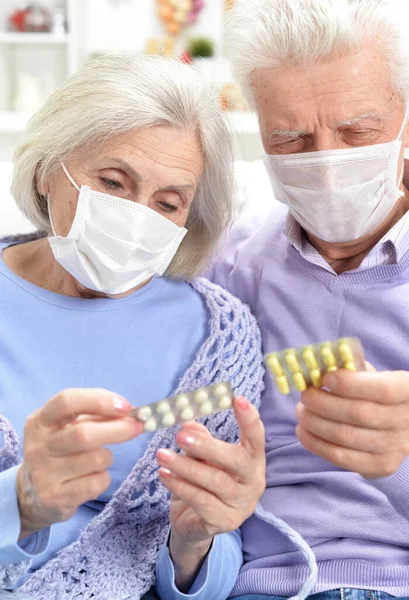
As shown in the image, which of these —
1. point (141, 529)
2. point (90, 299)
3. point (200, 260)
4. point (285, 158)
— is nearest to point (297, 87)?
point (285, 158)

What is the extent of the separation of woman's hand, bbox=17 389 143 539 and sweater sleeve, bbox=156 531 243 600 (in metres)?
0.32

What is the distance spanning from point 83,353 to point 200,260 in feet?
1.08

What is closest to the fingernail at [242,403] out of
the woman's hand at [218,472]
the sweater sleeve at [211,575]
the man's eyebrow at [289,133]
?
the woman's hand at [218,472]

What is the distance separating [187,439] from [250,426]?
8cm

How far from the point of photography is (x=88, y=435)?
0.93m

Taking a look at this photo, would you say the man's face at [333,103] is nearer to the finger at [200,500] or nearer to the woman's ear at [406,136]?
the woman's ear at [406,136]

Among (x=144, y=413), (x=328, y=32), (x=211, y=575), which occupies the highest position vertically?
(x=328, y=32)

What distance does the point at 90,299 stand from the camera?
150cm

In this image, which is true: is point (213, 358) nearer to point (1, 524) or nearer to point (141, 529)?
point (141, 529)

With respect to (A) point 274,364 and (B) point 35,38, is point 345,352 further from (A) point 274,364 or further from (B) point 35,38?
(B) point 35,38

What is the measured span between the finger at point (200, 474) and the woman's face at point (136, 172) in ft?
1.75

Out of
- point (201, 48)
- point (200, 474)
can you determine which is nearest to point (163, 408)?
point (200, 474)

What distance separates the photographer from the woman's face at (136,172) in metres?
1.40

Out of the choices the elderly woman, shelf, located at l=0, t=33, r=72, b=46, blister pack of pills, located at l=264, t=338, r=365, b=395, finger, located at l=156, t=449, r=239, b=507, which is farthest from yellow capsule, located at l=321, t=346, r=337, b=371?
shelf, located at l=0, t=33, r=72, b=46
